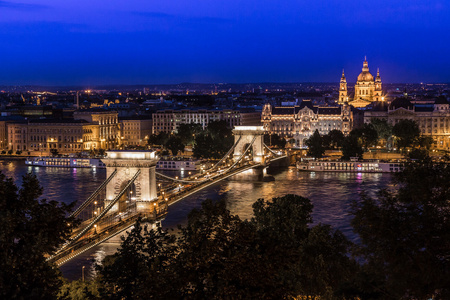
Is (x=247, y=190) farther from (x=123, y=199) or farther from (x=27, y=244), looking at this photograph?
(x=27, y=244)

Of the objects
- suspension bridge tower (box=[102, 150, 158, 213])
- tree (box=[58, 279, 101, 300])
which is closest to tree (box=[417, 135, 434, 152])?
suspension bridge tower (box=[102, 150, 158, 213])

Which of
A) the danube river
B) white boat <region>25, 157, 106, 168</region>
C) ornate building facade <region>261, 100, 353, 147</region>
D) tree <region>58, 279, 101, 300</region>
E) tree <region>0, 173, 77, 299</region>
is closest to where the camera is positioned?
tree <region>0, 173, 77, 299</region>

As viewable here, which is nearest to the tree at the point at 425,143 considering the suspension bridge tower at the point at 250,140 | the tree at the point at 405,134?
the tree at the point at 405,134

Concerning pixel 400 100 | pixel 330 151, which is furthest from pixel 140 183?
pixel 400 100

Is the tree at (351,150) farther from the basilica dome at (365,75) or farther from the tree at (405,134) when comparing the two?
the basilica dome at (365,75)

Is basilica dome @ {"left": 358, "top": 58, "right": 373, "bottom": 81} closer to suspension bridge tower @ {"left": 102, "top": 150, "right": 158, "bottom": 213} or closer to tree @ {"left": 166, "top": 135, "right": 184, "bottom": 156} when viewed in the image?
tree @ {"left": 166, "top": 135, "right": 184, "bottom": 156}

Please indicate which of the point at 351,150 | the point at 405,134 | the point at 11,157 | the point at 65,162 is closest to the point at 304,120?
the point at 405,134
